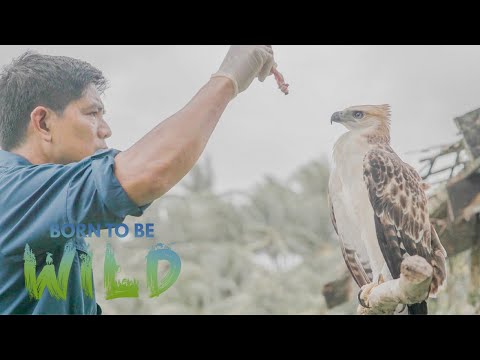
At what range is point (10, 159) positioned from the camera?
79.4 inches

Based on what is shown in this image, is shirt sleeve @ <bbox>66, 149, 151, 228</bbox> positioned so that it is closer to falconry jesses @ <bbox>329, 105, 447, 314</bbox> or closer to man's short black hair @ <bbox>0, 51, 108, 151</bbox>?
man's short black hair @ <bbox>0, 51, 108, 151</bbox>

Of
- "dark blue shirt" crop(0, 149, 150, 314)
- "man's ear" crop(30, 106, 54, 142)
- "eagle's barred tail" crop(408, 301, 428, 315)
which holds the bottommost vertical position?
"eagle's barred tail" crop(408, 301, 428, 315)

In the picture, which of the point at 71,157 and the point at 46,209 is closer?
the point at 46,209

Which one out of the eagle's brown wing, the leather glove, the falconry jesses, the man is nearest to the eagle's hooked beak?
the falconry jesses

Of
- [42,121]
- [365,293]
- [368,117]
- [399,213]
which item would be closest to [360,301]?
[365,293]

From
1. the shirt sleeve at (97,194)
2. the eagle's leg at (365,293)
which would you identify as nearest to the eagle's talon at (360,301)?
the eagle's leg at (365,293)

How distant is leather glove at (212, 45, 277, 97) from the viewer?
1734mm

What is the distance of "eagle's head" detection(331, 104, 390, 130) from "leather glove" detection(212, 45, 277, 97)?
693 mm

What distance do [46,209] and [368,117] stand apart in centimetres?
153

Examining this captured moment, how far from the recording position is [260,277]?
3.72 m

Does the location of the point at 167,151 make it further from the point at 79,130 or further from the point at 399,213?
the point at 399,213

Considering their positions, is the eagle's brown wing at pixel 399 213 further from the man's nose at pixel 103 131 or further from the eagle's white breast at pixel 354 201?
the man's nose at pixel 103 131

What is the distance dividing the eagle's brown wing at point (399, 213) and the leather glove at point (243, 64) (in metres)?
0.76

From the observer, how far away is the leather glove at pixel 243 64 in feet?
5.69
